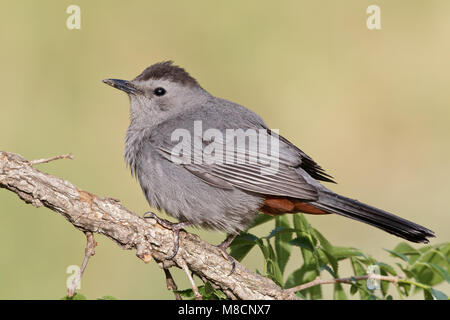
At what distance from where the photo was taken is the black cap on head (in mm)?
4980

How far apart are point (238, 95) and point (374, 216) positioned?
16.5 ft

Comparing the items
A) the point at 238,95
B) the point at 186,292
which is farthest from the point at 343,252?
the point at 238,95

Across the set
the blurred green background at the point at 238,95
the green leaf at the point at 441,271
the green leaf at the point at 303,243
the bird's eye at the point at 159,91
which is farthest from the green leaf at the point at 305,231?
the blurred green background at the point at 238,95

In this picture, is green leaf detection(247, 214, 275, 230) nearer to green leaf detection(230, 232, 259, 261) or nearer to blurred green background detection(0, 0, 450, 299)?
green leaf detection(230, 232, 259, 261)

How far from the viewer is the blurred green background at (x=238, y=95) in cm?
702

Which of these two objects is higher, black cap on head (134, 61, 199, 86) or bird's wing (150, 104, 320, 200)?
black cap on head (134, 61, 199, 86)

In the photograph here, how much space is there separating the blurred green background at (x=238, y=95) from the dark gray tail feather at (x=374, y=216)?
2687mm

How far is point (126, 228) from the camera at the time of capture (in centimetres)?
336

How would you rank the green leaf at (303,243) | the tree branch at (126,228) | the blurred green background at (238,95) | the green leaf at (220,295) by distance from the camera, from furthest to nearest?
the blurred green background at (238,95), the green leaf at (303,243), the green leaf at (220,295), the tree branch at (126,228)

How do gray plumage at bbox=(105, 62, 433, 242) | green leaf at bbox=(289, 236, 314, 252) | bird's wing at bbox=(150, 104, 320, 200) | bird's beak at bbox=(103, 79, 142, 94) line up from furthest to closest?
bird's beak at bbox=(103, 79, 142, 94) < bird's wing at bbox=(150, 104, 320, 200) < gray plumage at bbox=(105, 62, 433, 242) < green leaf at bbox=(289, 236, 314, 252)

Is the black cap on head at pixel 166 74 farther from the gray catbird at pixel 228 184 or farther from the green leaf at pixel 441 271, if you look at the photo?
the green leaf at pixel 441 271

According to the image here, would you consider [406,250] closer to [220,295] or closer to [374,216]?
[374,216]

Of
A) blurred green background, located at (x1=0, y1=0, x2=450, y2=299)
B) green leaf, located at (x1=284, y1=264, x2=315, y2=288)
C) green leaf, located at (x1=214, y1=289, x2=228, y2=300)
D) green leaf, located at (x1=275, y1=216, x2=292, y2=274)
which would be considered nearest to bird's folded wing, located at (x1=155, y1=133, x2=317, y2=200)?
green leaf, located at (x1=275, y1=216, x2=292, y2=274)
